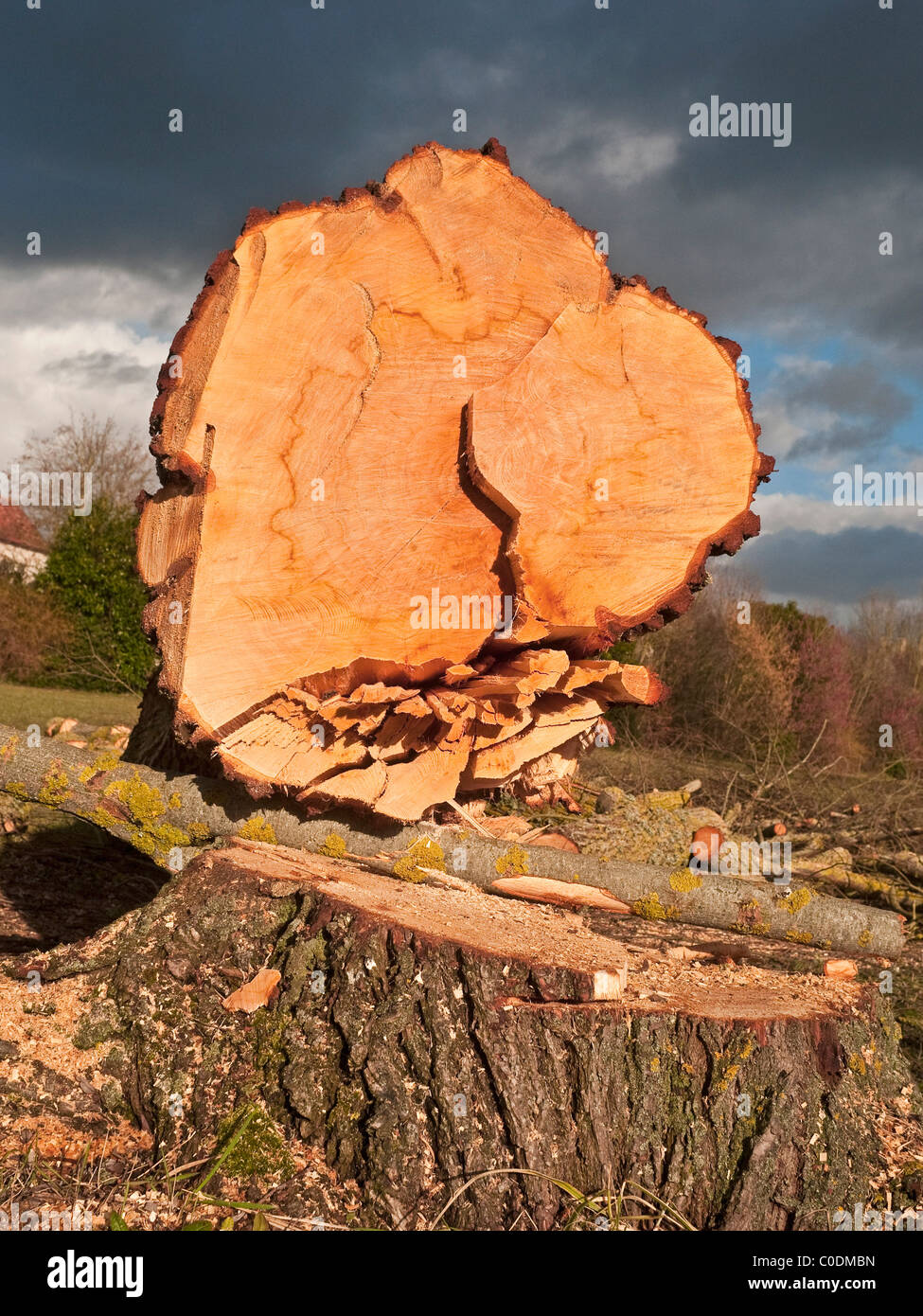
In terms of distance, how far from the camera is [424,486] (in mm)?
2893

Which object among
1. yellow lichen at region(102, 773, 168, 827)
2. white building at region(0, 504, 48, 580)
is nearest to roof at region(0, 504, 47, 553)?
white building at region(0, 504, 48, 580)

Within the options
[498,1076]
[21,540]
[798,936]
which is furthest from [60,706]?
[21,540]

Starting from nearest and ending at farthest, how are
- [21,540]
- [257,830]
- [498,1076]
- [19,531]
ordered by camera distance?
[498,1076], [257,830], [21,540], [19,531]

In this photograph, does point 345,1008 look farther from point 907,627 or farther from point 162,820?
point 907,627

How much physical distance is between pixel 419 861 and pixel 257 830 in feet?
1.59

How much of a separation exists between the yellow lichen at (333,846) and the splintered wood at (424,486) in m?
0.16

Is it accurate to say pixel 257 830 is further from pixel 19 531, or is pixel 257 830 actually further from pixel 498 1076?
pixel 19 531

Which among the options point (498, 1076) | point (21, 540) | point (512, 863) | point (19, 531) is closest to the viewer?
point (498, 1076)

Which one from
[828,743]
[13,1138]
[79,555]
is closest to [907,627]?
[828,743]

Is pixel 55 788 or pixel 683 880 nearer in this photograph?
pixel 55 788

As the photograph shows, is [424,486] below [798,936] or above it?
above

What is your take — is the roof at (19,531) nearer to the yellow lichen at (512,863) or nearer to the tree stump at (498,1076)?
the yellow lichen at (512,863)

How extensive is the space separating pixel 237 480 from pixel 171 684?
1.93 ft

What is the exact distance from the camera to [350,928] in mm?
2236
